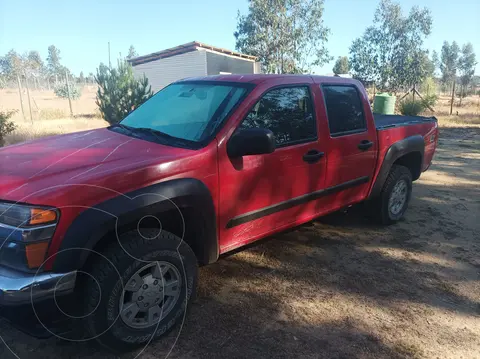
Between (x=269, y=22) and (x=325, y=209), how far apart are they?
24650 millimetres

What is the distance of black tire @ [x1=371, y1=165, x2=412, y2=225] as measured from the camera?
4.45 meters

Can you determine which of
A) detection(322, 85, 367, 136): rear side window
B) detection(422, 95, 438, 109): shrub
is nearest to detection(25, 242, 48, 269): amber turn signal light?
detection(322, 85, 367, 136): rear side window

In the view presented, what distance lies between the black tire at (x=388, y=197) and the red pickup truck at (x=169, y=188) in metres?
0.51

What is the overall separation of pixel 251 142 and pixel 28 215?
4.67 ft

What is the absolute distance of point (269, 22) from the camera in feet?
84.7

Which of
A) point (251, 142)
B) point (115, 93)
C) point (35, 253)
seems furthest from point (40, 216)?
point (115, 93)

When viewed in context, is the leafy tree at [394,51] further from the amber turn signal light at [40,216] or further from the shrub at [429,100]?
the amber turn signal light at [40,216]

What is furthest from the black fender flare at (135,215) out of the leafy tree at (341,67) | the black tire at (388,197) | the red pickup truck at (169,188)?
the leafy tree at (341,67)

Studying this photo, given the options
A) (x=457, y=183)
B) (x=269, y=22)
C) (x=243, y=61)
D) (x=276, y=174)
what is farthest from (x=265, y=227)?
(x=269, y=22)

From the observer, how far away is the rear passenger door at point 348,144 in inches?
142

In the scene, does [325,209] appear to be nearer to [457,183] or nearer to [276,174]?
[276,174]

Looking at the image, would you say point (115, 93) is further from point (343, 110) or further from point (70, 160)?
point (70, 160)

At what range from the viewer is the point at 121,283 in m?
2.24

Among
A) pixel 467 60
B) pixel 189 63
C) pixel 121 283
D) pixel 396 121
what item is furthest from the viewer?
pixel 467 60
